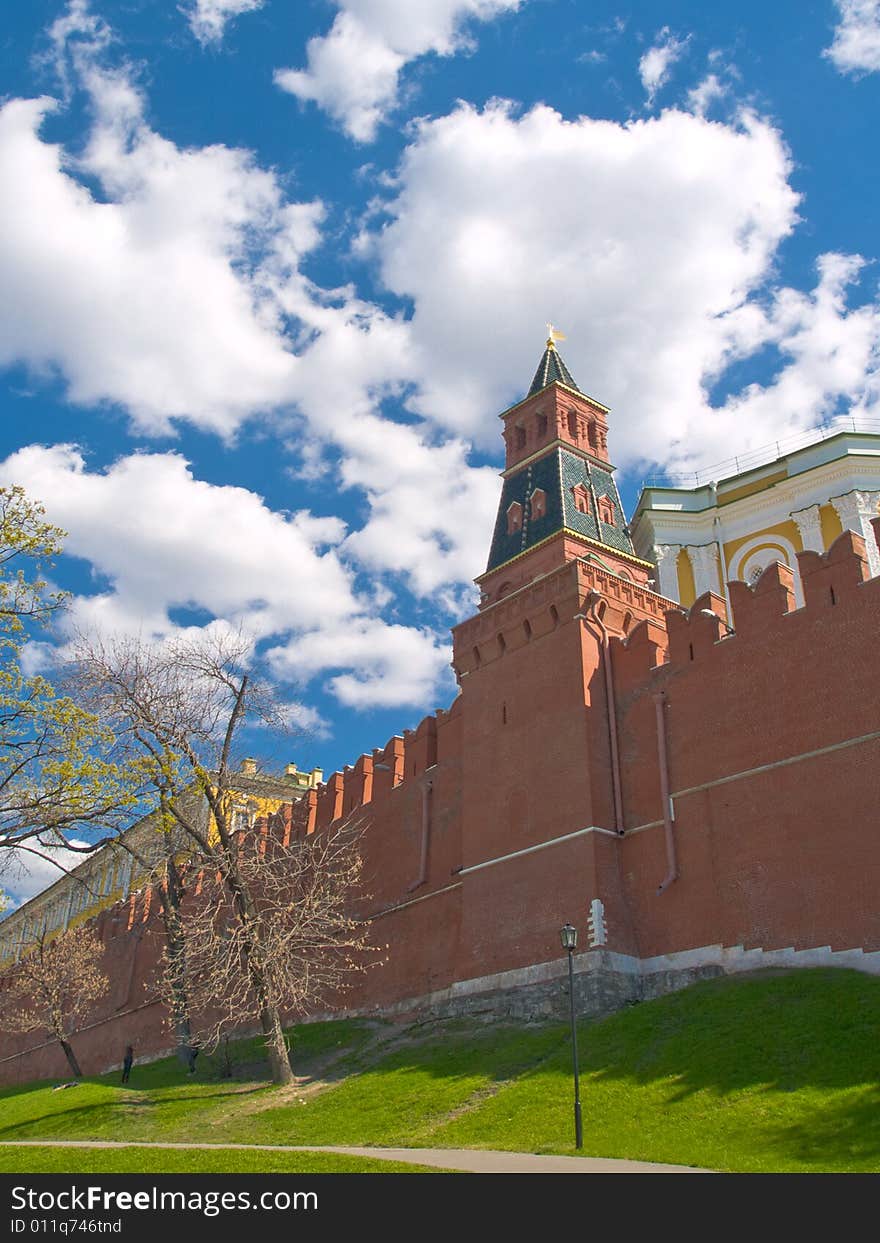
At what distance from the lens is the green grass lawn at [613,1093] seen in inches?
461

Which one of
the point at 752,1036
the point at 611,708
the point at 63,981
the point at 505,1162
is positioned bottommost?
the point at 505,1162

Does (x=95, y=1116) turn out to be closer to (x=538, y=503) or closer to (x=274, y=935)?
(x=274, y=935)

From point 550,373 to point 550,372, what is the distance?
0.25 feet

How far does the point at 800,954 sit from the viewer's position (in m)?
16.4

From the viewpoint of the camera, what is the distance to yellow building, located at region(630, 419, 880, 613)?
26969 mm

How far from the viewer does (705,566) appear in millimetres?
29266

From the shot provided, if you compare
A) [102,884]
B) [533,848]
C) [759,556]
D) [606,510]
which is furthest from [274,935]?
[102,884]

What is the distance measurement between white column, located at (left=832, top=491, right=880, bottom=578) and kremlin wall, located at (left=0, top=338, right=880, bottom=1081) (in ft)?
7.26

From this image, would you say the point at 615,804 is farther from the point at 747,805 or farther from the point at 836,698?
the point at 836,698

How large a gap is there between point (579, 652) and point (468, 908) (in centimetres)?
572

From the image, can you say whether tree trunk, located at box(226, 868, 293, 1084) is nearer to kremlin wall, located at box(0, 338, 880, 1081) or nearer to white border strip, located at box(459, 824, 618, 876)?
kremlin wall, located at box(0, 338, 880, 1081)

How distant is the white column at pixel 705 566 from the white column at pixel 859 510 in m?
3.54

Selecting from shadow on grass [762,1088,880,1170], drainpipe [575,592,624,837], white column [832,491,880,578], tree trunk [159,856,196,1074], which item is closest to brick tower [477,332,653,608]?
drainpipe [575,592,624,837]
